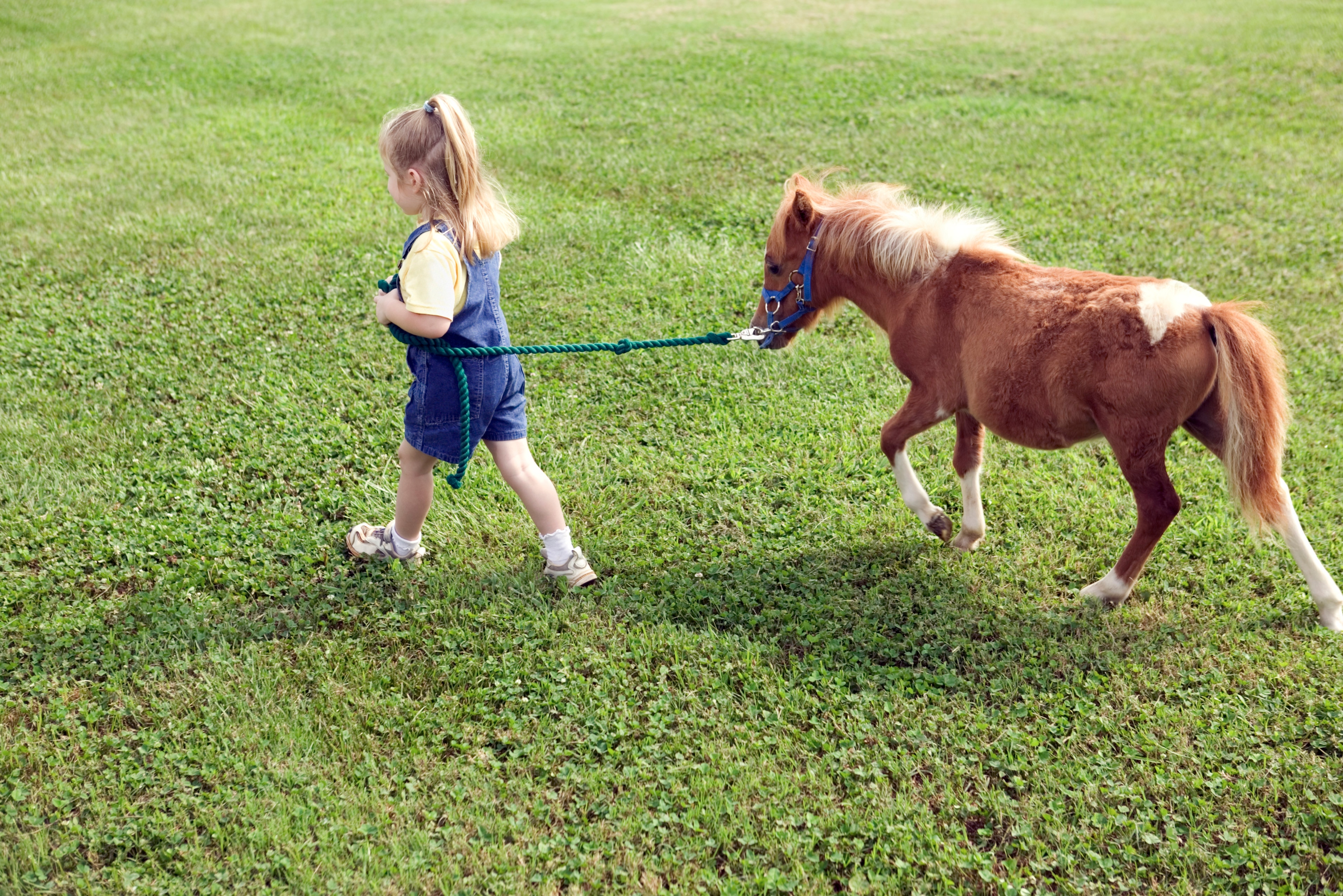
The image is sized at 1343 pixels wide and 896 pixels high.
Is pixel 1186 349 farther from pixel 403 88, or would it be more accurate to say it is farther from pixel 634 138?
pixel 403 88

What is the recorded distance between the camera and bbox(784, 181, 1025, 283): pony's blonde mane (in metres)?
3.87

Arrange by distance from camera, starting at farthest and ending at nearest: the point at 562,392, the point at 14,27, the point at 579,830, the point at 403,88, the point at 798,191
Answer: the point at 14,27, the point at 403,88, the point at 562,392, the point at 798,191, the point at 579,830

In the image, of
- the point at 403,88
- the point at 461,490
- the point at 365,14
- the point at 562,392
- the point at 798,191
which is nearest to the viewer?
the point at 798,191

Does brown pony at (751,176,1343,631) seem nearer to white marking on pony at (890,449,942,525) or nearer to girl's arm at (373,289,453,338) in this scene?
white marking on pony at (890,449,942,525)

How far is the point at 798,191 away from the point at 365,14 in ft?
40.2

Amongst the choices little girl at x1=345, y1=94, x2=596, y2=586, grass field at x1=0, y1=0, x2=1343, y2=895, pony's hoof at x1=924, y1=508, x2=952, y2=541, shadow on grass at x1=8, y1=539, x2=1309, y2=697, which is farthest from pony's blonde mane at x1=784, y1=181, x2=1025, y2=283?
Answer: little girl at x1=345, y1=94, x2=596, y2=586

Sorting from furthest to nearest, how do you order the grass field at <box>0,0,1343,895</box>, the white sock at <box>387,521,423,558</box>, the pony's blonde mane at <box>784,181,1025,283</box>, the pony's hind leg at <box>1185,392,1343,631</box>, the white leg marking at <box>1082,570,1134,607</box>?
the white sock at <box>387,521,423,558</box>
the pony's blonde mane at <box>784,181,1025,283</box>
the white leg marking at <box>1082,570,1134,607</box>
the pony's hind leg at <box>1185,392,1343,631</box>
the grass field at <box>0,0,1343,895</box>

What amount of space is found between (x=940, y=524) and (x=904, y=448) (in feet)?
1.22

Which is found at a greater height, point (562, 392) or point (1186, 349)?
point (1186, 349)

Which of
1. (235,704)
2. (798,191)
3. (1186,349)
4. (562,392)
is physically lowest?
(235,704)

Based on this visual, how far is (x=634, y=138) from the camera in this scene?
9.18 m

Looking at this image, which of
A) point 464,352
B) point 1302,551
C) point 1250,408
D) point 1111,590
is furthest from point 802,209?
point 1302,551

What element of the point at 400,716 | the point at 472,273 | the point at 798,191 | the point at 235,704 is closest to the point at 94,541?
the point at 235,704

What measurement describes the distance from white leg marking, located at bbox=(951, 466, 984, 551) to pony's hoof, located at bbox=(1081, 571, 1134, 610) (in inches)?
19.9
